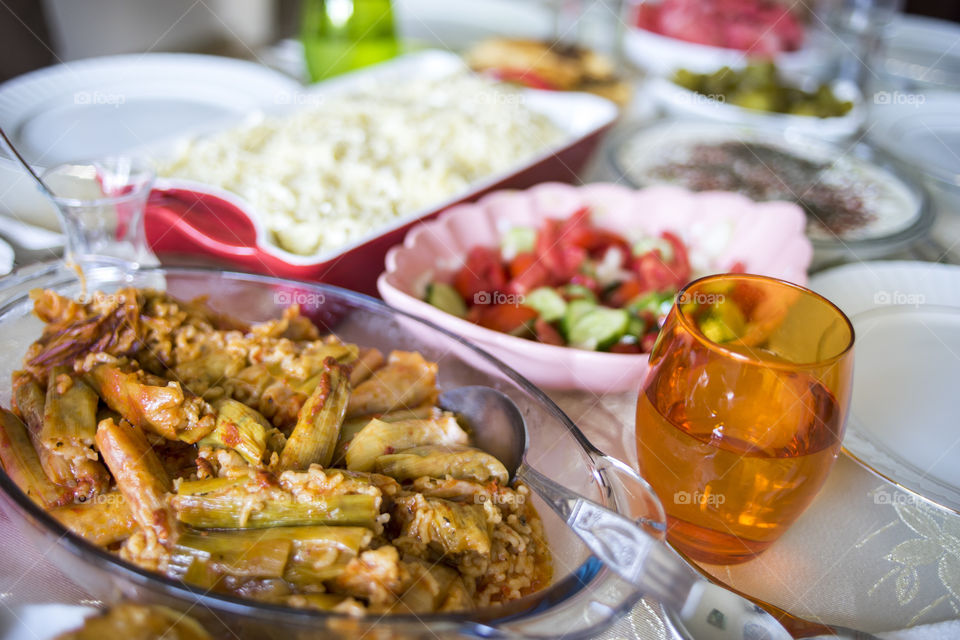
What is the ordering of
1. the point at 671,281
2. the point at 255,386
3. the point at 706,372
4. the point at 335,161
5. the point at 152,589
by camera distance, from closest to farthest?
the point at 152,589
the point at 706,372
the point at 255,386
the point at 671,281
the point at 335,161

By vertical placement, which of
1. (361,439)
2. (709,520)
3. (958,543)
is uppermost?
Answer: (361,439)

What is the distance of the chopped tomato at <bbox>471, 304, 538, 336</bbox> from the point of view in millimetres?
1274

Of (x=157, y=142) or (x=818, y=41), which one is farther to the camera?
(x=818, y=41)

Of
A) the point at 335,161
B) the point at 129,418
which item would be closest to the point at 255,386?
the point at 129,418

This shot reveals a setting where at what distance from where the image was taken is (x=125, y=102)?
2.07 meters

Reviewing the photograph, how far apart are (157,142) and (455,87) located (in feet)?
2.80

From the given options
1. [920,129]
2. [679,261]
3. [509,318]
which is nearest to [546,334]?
[509,318]

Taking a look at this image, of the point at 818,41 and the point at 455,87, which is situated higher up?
the point at 455,87

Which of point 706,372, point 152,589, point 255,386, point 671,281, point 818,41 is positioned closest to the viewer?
point 152,589

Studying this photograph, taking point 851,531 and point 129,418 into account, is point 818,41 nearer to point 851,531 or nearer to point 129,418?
point 851,531

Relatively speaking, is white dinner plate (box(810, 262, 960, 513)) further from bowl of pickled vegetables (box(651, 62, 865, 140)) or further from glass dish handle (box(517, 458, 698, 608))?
bowl of pickled vegetables (box(651, 62, 865, 140))

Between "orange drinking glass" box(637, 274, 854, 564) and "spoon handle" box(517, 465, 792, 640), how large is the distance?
0.15m

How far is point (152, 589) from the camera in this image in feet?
2.11

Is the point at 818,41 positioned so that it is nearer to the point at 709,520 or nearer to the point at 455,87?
the point at 455,87
